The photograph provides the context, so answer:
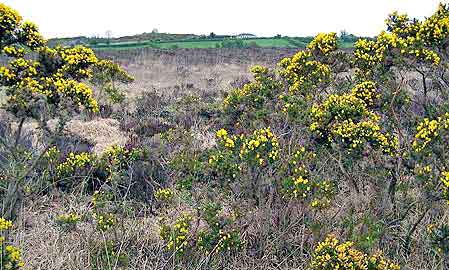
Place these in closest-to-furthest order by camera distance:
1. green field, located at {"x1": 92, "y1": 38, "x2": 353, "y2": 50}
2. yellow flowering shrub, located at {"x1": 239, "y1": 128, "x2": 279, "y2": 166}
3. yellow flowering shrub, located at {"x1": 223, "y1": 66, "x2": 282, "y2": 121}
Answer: yellow flowering shrub, located at {"x1": 239, "y1": 128, "x2": 279, "y2": 166} → yellow flowering shrub, located at {"x1": 223, "y1": 66, "x2": 282, "y2": 121} → green field, located at {"x1": 92, "y1": 38, "x2": 353, "y2": 50}

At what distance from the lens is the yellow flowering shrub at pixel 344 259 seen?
3.05m

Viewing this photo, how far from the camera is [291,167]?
4.10 metres

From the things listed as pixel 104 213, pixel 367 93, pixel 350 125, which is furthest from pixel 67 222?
pixel 367 93

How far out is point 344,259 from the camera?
3047 mm

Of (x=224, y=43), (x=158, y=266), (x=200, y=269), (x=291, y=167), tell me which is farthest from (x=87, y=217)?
(x=224, y=43)

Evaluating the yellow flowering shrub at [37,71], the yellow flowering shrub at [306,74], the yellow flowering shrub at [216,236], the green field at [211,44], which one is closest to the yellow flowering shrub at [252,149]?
the yellow flowering shrub at [216,236]

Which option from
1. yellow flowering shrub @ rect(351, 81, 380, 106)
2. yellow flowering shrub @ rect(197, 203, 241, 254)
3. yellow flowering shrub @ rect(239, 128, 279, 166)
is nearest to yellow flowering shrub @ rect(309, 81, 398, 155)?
yellow flowering shrub @ rect(351, 81, 380, 106)

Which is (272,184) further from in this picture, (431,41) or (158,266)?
(431,41)

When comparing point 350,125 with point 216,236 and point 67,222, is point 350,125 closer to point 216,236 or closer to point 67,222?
point 216,236

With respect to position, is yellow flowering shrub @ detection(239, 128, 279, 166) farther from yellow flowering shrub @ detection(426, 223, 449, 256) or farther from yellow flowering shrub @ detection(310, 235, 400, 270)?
yellow flowering shrub @ detection(426, 223, 449, 256)

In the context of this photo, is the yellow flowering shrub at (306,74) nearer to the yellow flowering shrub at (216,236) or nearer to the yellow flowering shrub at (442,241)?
the yellow flowering shrub at (216,236)

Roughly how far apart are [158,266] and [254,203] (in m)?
0.96

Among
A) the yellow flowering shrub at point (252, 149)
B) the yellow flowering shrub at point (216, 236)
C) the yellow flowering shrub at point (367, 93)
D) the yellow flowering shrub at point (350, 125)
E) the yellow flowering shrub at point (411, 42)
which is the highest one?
the yellow flowering shrub at point (411, 42)

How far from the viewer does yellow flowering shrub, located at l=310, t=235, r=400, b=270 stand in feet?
10.00
